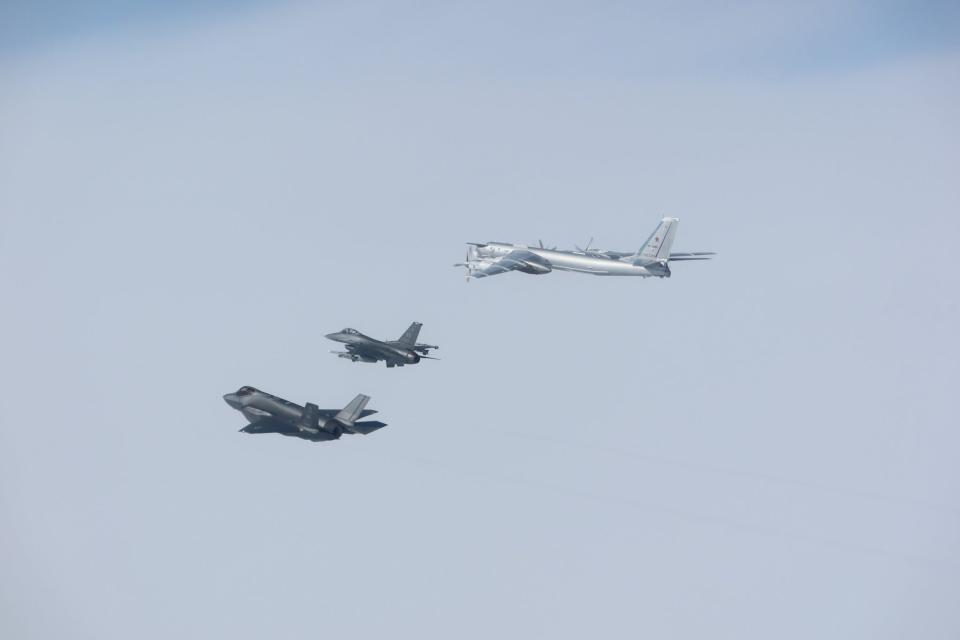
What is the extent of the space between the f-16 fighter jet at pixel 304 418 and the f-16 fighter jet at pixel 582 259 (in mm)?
34907

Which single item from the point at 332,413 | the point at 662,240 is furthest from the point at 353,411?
the point at 662,240

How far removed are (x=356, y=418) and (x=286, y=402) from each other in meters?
6.85

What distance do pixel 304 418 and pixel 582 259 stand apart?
42.3 metres

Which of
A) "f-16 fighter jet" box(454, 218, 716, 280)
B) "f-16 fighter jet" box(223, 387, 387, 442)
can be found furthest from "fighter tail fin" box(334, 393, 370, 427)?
"f-16 fighter jet" box(454, 218, 716, 280)

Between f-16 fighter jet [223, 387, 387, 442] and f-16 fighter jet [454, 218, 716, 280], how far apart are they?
115 feet

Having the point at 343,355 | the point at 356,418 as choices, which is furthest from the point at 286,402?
the point at 343,355

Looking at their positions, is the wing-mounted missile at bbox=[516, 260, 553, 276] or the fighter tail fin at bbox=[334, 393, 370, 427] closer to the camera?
the fighter tail fin at bbox=[334, 393, 370, 427]

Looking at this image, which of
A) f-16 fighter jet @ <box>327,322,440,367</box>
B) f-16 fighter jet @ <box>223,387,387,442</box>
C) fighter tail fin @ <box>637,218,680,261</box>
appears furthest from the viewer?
fighter tail fin @ <box>637,218,680,261</box>

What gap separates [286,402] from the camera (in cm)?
9944

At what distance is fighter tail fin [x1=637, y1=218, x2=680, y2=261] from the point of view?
399 ft

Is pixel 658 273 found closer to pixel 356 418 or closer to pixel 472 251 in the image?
pixel 472 251

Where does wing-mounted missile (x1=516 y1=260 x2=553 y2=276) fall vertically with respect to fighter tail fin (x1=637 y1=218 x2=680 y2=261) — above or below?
below

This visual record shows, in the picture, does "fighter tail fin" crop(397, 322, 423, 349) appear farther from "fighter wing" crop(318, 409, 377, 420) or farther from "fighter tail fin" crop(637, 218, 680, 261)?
"fighter tail fin" crop(637, 218, 680, 261)

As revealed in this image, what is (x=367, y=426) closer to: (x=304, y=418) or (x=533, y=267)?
(x=304, y=418)
